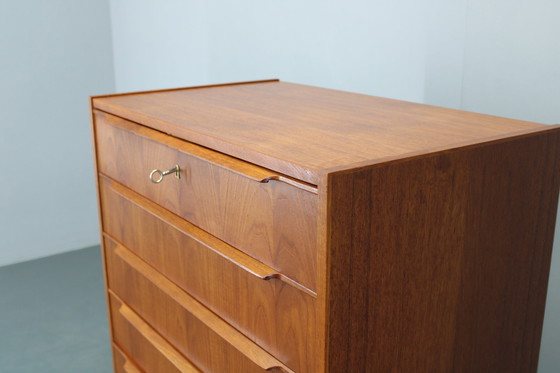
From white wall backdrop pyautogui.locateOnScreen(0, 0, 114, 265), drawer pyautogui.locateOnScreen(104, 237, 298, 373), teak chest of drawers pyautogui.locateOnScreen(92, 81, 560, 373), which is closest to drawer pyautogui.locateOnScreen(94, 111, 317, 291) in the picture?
teak chest of drawers pyautogui.locateOnScreen(92, 81, 560, 373)

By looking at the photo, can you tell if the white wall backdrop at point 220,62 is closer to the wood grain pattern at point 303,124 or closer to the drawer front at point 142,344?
the wood grain pattern at point 303,124

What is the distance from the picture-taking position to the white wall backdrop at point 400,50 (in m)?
1.51

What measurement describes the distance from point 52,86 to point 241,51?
1.46 meters

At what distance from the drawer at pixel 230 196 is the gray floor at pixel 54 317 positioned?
121 centimetres

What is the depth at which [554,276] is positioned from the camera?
158 cm

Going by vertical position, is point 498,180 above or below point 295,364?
above

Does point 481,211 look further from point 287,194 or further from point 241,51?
point 241,51

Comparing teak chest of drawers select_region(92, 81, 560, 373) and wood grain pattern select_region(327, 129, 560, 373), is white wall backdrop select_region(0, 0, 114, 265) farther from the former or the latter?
wood grain pattern select_region(327, 129, 560, 373)

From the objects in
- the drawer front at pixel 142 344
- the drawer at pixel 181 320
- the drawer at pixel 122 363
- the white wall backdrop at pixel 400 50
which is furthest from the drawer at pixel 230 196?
the white wall backdrop at pixel 400 50

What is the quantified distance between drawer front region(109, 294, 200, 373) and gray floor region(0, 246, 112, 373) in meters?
0.65

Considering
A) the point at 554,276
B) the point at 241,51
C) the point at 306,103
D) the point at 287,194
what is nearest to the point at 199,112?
the point at 306,103

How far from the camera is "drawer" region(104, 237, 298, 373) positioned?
1.25m

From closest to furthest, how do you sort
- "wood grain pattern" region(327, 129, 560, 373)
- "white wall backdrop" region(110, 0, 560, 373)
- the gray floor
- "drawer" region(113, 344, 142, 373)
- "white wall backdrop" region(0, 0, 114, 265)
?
"wood grain pattern" region(327, 129, 560, 373) < "white wall backdrop" region(110, 0, 560, 373) < "drawer" region(113, 344, 142, 373) < the gray floor < "white wall backdrop" region(0, 0, 114, 265)

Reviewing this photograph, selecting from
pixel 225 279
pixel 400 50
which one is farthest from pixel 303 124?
pixel 400 50
